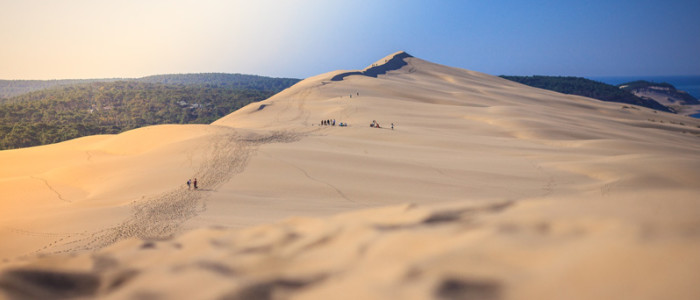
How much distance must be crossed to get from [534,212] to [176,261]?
3.45 m

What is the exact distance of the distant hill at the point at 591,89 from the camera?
7231cm

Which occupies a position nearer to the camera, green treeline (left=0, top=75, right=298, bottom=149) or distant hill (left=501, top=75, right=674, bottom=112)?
green treeline (left=0, top=75, right=298, bottom=149)

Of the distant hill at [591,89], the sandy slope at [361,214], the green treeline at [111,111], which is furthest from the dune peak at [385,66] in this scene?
the distant hill at [591,89]

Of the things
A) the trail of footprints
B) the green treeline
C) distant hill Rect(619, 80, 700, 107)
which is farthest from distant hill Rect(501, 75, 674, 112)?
the trail of footprints

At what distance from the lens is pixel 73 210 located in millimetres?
9438

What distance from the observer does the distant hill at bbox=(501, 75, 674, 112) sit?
237ft

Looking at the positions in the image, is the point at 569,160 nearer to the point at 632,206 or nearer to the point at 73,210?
the point at 632,206

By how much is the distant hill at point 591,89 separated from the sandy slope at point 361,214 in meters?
58.3

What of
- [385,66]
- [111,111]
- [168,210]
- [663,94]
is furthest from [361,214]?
[663,94]

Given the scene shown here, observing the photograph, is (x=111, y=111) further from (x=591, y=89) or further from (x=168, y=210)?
(x=591, y=89)

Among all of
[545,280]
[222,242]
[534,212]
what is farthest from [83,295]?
[534,212]

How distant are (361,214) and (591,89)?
98.5 metres

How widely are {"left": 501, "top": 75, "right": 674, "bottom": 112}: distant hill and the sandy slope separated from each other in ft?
191

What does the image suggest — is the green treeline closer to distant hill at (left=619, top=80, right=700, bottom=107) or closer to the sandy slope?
the sandy slope
